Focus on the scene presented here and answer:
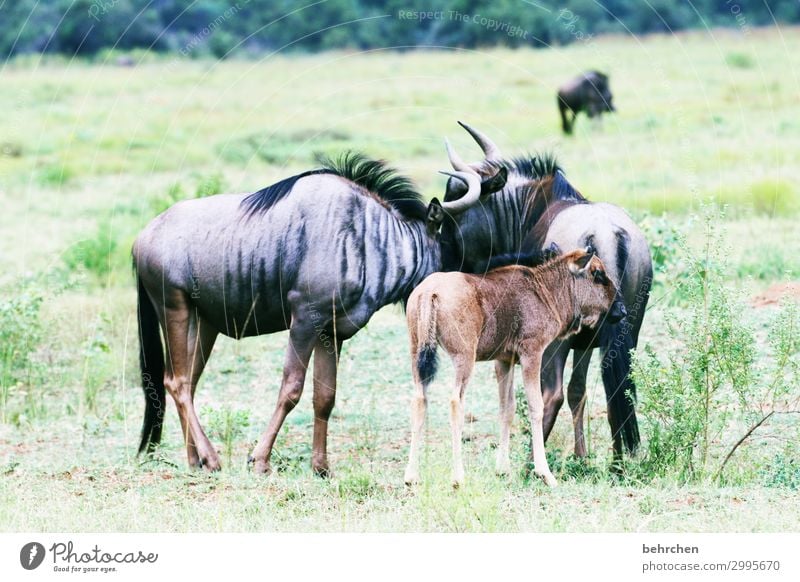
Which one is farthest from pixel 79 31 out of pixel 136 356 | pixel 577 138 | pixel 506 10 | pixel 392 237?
pixel 392 237

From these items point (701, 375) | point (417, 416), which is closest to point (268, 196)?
point (417, 416)

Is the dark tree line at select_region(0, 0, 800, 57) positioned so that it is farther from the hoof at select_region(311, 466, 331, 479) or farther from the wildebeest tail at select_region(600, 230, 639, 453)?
the hoof at select_region(311, 466, 331, 479)

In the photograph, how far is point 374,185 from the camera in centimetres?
891

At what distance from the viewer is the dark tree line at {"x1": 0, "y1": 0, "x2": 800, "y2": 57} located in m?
39.6

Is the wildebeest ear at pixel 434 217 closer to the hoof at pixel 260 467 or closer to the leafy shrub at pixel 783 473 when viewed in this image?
the hoof at pixel 260 467

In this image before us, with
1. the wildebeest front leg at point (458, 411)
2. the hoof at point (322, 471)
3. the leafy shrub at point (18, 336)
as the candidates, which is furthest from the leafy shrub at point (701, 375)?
the leafy shrub at point (18, 336)

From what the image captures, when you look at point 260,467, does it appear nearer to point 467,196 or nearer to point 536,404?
point 536,404

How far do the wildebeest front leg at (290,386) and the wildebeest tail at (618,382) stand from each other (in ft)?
6.53

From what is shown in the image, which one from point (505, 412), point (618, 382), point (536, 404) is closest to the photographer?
point (536, 404)

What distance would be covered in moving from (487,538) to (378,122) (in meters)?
21.7

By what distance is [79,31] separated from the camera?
41094 millimetres

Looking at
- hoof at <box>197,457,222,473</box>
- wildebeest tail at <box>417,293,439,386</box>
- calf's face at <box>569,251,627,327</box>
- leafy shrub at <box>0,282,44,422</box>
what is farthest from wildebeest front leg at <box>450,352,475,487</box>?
leafy shrub at <box>0,282,44,422</box>

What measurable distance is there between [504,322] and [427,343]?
611mm

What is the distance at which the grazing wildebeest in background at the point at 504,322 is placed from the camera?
7.45 meters
